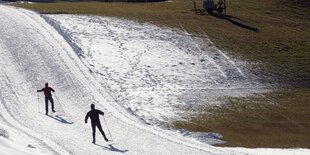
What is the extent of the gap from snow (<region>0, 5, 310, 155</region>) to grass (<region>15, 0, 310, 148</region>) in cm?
197

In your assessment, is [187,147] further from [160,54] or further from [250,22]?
[250,22]

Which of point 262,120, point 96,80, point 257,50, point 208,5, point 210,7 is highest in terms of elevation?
point 208,5

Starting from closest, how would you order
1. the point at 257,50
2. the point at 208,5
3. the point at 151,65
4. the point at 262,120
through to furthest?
the point at 262,120
the point at 151,65
the point at 257,50
the point at 208,5

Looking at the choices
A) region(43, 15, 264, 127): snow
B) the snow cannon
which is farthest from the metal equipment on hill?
region(43, 15, 264, 127): snow

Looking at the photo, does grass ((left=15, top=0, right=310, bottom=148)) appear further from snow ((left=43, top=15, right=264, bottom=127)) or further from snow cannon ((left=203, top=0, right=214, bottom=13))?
snow ((left=43, top=15, right=264, bottom=127))

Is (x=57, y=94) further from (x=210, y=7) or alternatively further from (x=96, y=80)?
(x=210, y=7)

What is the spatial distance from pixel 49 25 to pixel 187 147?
85.8 feet

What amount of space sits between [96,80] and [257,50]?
45.7ft

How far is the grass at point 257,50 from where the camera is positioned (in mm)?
33719

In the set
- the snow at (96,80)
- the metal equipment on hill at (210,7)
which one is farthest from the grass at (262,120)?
the metal equipment on hill at (210,7)

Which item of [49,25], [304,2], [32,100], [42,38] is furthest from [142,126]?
[304,2]

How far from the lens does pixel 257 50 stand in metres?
49.6

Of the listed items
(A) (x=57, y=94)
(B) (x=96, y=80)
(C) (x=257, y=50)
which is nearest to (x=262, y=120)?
(B) (x=96, y=80)

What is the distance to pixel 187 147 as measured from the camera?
92.8 ft
